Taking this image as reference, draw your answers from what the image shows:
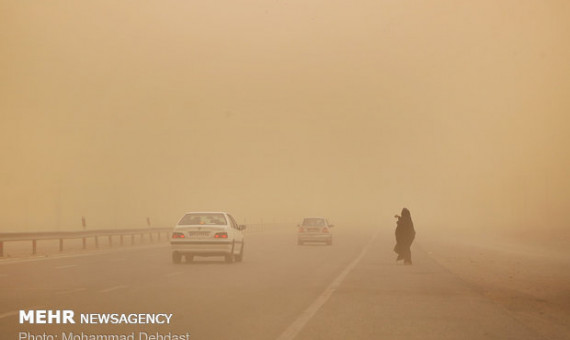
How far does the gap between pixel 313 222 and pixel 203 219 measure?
2118cm

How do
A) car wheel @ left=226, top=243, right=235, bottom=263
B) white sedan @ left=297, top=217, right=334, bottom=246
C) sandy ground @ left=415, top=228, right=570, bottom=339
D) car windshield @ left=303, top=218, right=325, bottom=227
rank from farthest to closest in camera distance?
car windshield @ left=303, top=218, right=325, bottom=227 < white sedan @ left=297, top=217, right=334, bottom=246 < car wheel @ left=226, top=243, right=235, bottom=263 < sandy ground @ left=415, top=228, right=570, bottom=339

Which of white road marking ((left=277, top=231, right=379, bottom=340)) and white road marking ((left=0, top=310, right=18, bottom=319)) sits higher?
white road marking ((left=0, top=310, right=18, bottom=319))

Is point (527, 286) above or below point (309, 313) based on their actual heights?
below

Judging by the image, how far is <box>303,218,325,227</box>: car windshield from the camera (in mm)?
47719

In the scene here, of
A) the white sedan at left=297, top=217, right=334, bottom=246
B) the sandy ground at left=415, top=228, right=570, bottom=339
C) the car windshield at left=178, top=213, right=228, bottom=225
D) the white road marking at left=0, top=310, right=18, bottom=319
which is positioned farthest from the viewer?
the white sedan at left=297, top=217, right=334, bottom=246

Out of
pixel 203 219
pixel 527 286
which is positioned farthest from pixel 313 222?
pixel 527 286

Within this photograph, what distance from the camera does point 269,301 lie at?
15086mm

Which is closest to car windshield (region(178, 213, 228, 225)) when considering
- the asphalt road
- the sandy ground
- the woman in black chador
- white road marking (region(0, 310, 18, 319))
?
the asphalt road

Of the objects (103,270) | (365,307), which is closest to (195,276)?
(103,270)

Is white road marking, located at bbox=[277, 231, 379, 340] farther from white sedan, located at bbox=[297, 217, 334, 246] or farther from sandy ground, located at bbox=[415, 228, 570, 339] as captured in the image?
white sedan, located at bbox=[297, 217, 334, 246]

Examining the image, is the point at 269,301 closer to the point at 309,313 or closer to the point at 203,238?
the point at 309,313

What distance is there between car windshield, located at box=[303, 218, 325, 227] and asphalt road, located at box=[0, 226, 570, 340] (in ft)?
71.1

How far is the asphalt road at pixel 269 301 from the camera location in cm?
1098

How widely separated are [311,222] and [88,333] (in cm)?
3801
